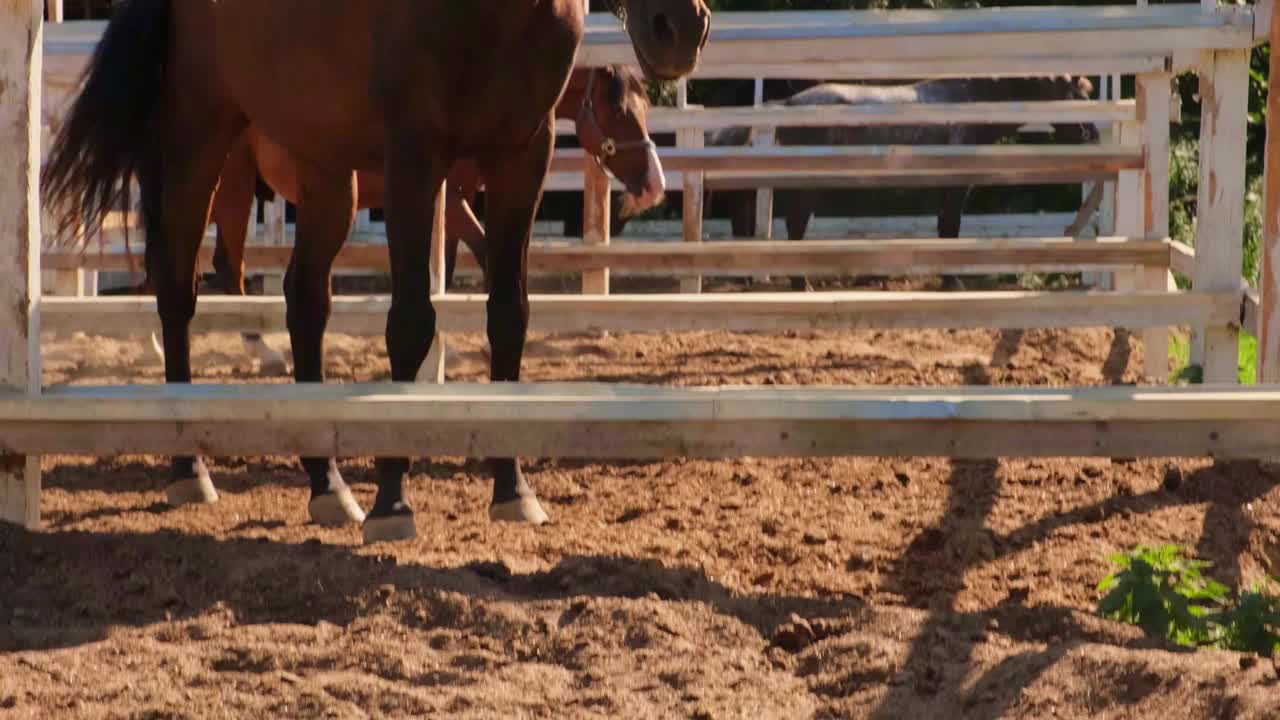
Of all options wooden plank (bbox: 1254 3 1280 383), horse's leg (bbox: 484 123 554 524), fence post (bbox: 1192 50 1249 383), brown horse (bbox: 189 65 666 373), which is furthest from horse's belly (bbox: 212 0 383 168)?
fence post (bbox: 1192 50 1249 383)

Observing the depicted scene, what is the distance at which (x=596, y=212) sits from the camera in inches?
294

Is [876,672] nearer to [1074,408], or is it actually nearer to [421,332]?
[1074,408]

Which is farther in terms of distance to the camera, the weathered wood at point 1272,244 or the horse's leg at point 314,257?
the horse's leg at point 314,257

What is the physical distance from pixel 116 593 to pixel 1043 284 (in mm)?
10146

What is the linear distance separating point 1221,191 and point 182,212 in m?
3.13

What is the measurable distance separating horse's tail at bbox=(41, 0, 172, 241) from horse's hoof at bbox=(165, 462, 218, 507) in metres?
0.82

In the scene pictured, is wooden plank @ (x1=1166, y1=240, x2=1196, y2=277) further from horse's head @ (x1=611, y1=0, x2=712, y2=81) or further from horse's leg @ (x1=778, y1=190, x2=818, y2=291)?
horse's leg @ (x1=778, y1=190, x2=818, y2=291)

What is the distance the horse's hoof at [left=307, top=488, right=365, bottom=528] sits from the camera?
452cm

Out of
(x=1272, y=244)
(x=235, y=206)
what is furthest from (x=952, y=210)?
(x=1272, y=244)

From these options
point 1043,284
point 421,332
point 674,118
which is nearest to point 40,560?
point 421,332

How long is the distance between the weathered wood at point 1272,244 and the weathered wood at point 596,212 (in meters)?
3.49

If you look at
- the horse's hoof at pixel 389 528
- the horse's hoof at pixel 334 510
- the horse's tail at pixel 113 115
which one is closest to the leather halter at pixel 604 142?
the horse's tail at pixel 113 115

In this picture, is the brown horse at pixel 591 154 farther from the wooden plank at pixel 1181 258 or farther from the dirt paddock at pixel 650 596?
the wooden plank at pixel 1181 258

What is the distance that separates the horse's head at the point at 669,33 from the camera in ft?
11.2
